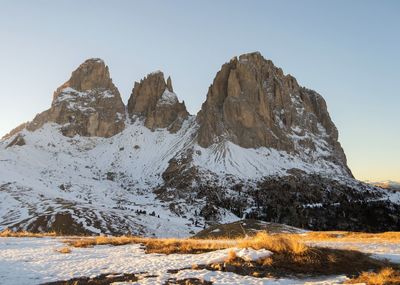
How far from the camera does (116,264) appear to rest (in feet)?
54.9

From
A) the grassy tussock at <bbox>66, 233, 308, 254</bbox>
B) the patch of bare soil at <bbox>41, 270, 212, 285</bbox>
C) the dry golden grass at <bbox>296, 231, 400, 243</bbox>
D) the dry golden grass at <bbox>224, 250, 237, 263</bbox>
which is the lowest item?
the patch of bare soil at <bbox>41, 270, 212, 285</bbox>

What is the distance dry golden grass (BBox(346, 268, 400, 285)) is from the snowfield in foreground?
584 millimetres

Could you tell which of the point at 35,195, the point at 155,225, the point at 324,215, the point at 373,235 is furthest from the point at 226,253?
the point at 324,215

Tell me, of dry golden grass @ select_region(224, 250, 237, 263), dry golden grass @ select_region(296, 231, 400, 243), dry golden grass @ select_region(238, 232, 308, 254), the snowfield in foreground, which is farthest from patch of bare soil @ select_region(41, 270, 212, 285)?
dry golden grass @ select_region(296, 231, 400, 243)

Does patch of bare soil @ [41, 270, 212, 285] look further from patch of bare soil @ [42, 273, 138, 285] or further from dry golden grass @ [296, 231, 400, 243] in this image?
dry golden grass @ [296, 231, 400, 243]

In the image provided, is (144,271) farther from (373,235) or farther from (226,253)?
(373,235)

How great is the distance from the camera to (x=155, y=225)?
104688mm

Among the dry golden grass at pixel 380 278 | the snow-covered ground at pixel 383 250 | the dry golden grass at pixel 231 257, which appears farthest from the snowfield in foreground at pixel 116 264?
the dry golden grass at pixel 380 278

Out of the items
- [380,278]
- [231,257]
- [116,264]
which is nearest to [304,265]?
[231,257]

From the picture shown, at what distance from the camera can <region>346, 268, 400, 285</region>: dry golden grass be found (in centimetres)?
1228

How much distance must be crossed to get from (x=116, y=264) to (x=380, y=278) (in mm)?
10027

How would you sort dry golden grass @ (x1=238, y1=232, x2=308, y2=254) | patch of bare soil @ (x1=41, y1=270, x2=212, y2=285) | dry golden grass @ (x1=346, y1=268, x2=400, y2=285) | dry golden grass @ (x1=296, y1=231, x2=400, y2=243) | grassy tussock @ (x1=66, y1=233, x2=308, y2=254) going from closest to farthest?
dry golden grass @ (x1=346, y1=268, x2=400, y2=285) → patch of bare soil @ (x1=41, y1=270, x2=212, y2=285) → dry golden grass @ (x1=238, y1=232, x2=308, y2=254) → grassy tussock @ (x1=66, y1=233, x2=308, y2=254) → dry golden grass @ (x1=296, y1=231, x2=400, y2=243)

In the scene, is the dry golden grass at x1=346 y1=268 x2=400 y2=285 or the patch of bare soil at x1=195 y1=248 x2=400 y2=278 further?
the patch of bare soil at x1=195 y1=248 x2=400 y2=278

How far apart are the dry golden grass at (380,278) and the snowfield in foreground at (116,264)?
1.92 feet
